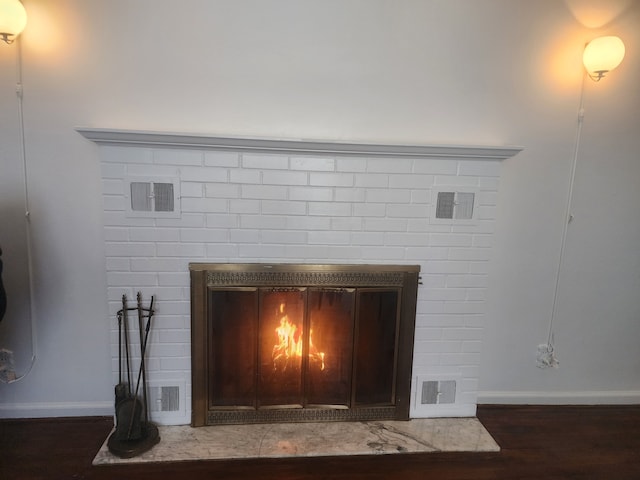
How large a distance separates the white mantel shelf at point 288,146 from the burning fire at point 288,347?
88 centimetres

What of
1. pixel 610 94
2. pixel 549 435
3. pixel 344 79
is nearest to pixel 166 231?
pixel 344 79

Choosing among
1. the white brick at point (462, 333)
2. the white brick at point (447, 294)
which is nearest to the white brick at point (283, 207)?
the white brick at point (447, 294)

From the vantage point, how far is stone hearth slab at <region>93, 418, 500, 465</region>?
1.89 meters

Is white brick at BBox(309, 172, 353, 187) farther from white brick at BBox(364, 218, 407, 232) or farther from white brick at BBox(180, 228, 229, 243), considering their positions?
white brick at BBox(180, 228, 229, 243)

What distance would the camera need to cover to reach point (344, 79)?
1.98 m

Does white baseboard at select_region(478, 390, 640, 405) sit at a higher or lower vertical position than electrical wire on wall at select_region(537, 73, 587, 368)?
lower

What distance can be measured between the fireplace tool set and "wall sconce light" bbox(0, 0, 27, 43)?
126cm

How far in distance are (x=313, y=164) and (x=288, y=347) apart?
97 centimetres

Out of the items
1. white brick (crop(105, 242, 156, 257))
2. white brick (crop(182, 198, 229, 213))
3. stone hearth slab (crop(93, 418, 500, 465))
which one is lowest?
stone hearth slab (crop(93, 418, 500, 465))

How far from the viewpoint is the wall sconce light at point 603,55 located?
1969 millimetres

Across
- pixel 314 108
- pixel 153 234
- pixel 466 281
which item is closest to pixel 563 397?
pixel 466 281

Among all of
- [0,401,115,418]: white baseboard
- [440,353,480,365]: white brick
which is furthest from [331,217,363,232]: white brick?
[0,401,115,418]: white baseboard

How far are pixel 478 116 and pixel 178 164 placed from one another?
1.55 m

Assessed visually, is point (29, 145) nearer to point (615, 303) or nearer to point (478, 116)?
point (478, 116)
